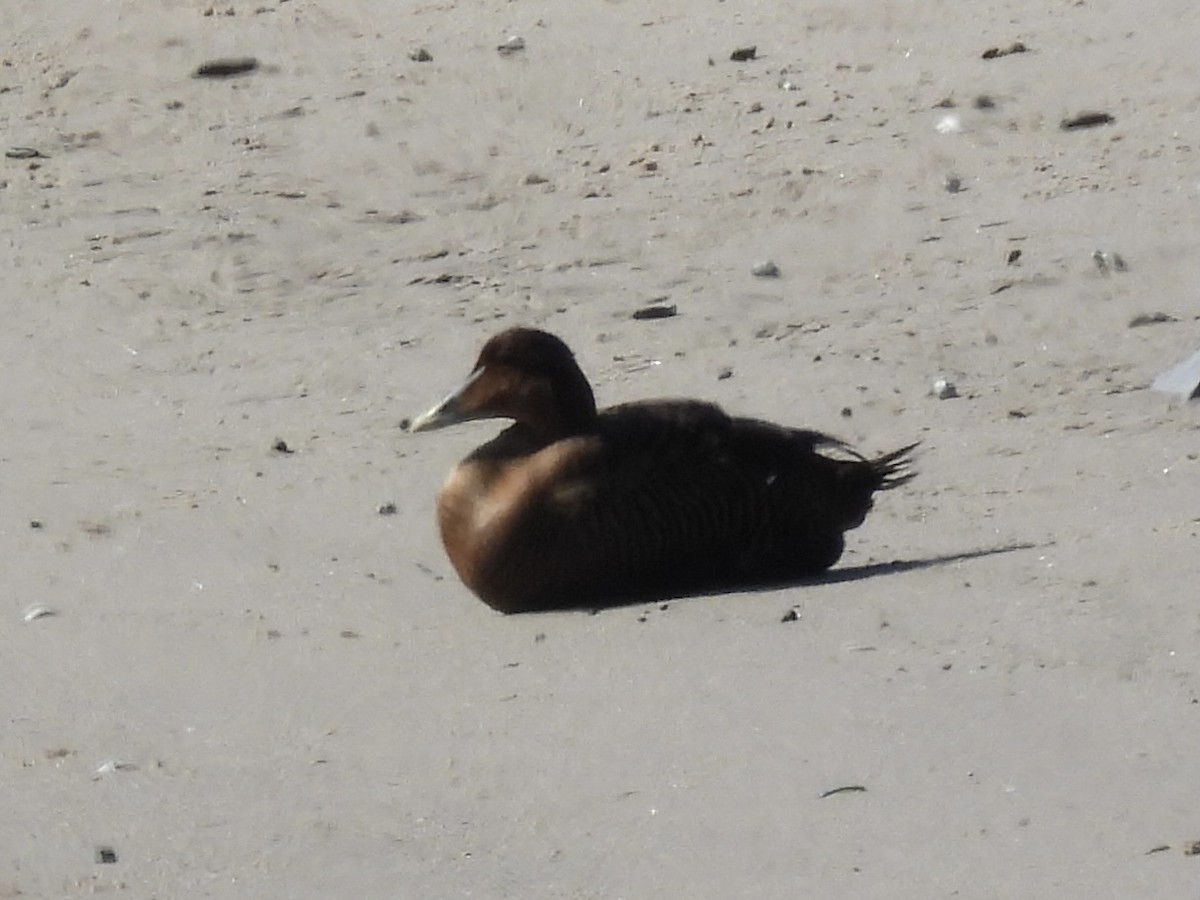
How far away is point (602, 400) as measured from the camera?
912 cm

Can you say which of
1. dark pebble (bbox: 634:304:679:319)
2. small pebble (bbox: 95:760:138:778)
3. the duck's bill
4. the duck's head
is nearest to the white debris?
dark pebble (bbox: 634:304:679:319)

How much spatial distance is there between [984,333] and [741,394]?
37.6 inches

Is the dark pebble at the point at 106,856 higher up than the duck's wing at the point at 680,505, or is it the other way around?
the dark pebble at the point at 106,856

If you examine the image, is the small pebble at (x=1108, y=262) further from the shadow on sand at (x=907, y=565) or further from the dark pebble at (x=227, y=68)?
the dark pebble at (x=227, y=68)

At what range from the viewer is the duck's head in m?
6.98

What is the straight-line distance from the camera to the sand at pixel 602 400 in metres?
5.08

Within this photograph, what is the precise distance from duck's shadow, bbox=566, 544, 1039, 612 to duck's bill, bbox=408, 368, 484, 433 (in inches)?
26.2

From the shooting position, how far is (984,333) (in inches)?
365

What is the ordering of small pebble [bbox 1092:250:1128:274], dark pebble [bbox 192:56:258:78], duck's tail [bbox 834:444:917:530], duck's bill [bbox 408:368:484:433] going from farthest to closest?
dark pebble [bbox 192:56:258:78] → small pebble [bbox 1092:250:1128:274] → duck's tail [bbox 834:444:917:530] → duck's bill [bbox 408:368:484:433]

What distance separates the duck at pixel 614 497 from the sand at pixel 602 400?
18cm

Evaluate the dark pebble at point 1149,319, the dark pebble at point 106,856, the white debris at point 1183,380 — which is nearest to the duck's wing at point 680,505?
the white debris at point 1183,380

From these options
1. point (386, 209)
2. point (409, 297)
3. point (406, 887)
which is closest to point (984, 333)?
point (409, 297)

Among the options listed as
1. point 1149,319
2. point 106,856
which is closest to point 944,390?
point 1149,319

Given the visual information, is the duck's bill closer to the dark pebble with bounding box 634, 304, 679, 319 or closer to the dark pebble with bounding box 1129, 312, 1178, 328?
the dark pebble with bounding box 634, 304, 679, 319
